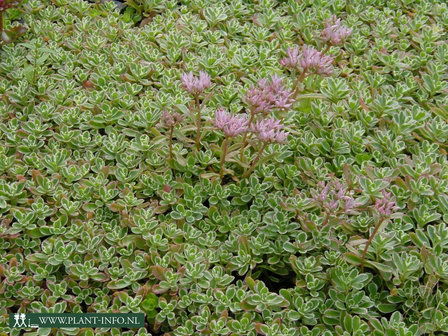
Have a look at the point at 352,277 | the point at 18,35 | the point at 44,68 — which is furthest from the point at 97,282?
the point at 18,35

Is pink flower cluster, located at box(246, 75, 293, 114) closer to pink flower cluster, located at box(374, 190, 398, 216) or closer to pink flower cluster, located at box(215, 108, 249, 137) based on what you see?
pink flower cluster, located at box(215, 108, 249, 137)

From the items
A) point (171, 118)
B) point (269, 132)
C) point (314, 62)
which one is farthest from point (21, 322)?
point (314, 62)

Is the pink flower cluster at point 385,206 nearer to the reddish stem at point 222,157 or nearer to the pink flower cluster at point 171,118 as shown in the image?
the reddish stem at point 222,157

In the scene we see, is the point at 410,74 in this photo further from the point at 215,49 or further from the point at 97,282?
the point at 97,282

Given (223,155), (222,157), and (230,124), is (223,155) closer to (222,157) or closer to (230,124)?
(222,157)

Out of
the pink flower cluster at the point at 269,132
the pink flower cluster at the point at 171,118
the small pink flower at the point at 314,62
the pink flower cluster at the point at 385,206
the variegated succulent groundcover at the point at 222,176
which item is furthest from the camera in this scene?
the small pink flower at the point at 314,62

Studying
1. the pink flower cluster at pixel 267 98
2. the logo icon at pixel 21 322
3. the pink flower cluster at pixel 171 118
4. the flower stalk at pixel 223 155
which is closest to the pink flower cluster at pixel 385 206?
the pink flower cluster at pixel 267 98

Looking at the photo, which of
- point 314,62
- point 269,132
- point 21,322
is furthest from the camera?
point 314,62

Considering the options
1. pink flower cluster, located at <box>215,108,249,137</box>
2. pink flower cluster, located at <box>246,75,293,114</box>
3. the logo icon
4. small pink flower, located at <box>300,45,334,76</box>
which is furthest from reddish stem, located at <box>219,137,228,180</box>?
the logo icon
